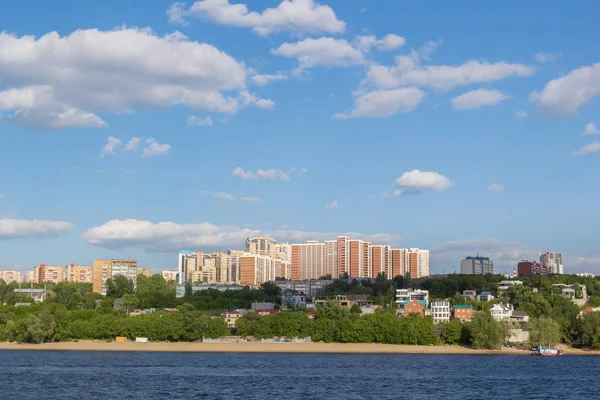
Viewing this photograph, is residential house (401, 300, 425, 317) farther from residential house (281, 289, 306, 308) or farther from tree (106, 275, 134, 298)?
tree (106, 275, 134, 298)

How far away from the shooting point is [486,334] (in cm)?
10162

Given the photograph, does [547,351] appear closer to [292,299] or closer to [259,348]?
[259,348]

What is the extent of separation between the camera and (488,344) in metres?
102

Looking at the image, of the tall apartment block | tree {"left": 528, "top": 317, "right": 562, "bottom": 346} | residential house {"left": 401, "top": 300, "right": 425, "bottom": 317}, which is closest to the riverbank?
tree {"left": 528, "top": 317, "right": 562, "bottom": 346}

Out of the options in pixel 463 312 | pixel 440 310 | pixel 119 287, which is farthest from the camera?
pixel 119 287

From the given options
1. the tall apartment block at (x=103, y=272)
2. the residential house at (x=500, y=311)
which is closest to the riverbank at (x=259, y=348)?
the residential house at (x=500, y=311)

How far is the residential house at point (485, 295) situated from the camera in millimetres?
158625

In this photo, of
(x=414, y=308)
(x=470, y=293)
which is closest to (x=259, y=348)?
(x=414, y=308)

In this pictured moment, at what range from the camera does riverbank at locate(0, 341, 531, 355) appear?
103062 mm

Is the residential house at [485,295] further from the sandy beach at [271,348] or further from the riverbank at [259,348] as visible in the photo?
the riverbank at [259,348]

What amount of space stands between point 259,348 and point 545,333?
4104 cm

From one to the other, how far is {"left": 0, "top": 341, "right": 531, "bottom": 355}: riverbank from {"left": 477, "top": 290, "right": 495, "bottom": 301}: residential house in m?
54.6

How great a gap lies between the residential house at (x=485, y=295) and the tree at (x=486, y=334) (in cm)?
5382

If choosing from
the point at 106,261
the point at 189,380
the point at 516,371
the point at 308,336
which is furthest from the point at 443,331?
the point at 106,261
